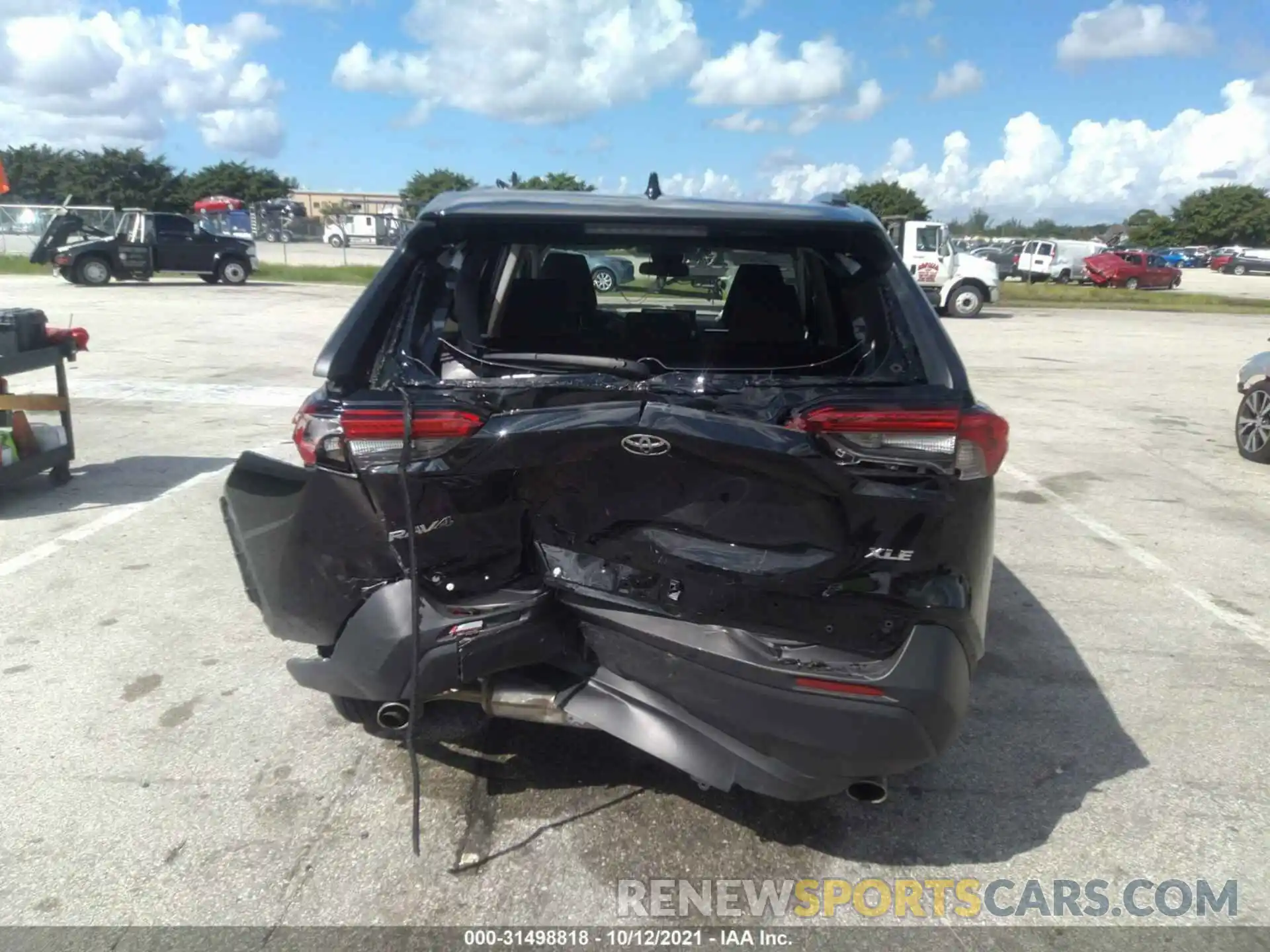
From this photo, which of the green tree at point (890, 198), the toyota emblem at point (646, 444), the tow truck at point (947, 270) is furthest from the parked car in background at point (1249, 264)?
the toyota emblem at point (646, 444)

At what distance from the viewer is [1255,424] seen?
8.55 metres

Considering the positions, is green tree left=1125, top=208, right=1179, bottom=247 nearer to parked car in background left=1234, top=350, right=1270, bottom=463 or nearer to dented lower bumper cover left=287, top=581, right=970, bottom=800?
parked car in background left=1234, top=350, right=1270, bottom=463

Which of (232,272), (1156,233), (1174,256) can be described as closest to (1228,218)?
(1156,233)

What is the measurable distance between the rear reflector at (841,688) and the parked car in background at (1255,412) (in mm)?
7576

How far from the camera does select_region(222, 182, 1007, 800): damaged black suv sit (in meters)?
2.52

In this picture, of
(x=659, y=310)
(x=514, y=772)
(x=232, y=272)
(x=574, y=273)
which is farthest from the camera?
(x=232, y=272)

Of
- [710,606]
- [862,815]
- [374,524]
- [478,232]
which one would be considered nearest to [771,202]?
[478,232]

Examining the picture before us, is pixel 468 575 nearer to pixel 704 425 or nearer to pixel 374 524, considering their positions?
pixel 374 524

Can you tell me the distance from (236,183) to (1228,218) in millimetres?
79663

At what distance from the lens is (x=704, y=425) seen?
245 centimetres

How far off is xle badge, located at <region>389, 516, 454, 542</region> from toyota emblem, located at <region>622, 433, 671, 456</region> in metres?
0.53

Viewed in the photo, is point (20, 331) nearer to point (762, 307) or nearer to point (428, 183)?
point (762, 307)

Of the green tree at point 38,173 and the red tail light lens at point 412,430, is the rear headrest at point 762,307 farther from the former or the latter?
the green tree at point 38,173

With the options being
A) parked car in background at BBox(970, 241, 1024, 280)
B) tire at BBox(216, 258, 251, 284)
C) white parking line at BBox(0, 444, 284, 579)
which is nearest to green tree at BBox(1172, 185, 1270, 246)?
parked car in background at BBox(970, 241, 1024, 280)
